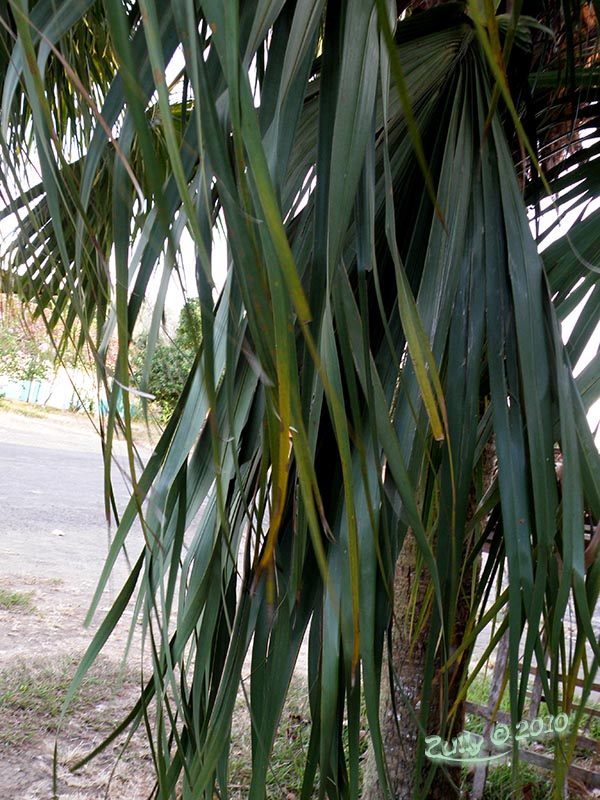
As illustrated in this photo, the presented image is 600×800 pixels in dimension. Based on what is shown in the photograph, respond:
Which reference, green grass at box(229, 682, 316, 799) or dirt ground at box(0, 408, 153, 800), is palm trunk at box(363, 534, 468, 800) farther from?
dirt ground at box(0, 408, 153, 800)

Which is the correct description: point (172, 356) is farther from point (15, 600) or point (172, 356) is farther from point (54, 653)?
point (15, 600)

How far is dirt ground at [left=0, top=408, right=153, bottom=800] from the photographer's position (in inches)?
76.6

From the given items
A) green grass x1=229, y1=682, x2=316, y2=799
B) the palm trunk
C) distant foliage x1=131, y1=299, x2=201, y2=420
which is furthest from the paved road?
distant foliage x1=131, y1=299, x2=201, y2=420

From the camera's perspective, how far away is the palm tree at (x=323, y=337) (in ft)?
1.16

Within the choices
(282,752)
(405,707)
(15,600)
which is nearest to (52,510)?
(15,600)

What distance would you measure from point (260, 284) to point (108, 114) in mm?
217

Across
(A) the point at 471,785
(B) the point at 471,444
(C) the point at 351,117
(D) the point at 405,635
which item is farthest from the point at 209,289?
(A) the point at 471,785

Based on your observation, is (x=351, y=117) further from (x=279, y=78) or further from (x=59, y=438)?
(x=59, y=438)

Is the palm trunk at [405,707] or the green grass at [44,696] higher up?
the palm trunk at [405,707]

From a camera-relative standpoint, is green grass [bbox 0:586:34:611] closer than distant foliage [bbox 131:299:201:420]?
No

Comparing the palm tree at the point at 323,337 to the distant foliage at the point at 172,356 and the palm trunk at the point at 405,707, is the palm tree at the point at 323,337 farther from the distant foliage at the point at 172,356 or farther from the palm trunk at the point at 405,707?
the palm trunk at the point at 405,707

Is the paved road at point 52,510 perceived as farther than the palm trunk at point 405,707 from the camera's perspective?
Yes

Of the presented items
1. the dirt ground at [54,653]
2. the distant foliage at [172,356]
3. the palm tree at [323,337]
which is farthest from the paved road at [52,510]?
the palm tree at [323,337]

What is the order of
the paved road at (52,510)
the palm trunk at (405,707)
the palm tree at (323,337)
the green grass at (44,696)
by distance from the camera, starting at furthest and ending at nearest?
the paved road at (52,510), the green grass at (44,696), the palm trunk at (405,707), the palm tree at (323,337)
